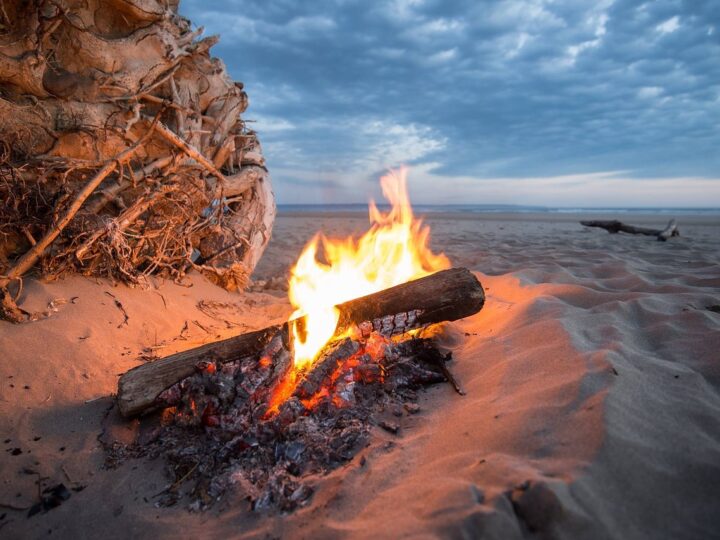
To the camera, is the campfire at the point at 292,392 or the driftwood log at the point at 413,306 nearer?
the campfire at the point at 292,392

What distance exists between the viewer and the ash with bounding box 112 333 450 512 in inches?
78.6

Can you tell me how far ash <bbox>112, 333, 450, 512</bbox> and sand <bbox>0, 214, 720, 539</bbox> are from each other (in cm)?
11

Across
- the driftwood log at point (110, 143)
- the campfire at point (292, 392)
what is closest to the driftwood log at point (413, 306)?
the campfire at point (292, 392)

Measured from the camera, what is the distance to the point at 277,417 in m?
2.35

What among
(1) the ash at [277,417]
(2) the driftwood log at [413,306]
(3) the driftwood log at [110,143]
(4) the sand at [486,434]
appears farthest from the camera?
(3) the driftwood log at [110,143]

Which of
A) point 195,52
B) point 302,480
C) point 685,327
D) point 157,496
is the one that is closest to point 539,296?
point 685,327

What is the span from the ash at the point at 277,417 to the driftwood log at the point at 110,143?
195cm

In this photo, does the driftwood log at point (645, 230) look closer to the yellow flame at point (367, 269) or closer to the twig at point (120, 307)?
the yellow flame at point (367, 269)

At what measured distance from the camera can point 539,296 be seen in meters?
3.88

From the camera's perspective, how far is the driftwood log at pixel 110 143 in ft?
11.4

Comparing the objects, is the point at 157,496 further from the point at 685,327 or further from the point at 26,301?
the point at 685,327

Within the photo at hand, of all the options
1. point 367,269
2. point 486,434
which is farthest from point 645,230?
point 486,434

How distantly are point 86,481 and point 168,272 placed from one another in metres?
3.13

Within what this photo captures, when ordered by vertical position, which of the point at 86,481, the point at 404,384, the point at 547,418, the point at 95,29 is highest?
the point at 95,29
